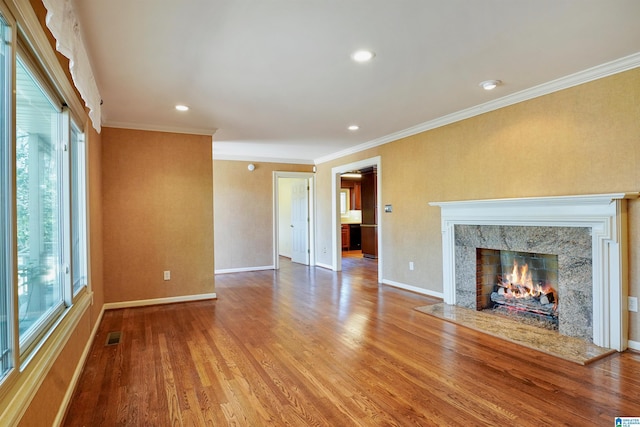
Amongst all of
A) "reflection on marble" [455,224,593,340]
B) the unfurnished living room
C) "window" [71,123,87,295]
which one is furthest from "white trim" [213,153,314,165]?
"reflection on marble" [455,224,593,340]

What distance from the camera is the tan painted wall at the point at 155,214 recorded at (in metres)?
4.32

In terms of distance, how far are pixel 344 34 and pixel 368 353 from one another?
2428 mm

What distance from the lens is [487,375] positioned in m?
2.44

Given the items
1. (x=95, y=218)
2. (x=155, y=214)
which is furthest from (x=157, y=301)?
(x=95, y=218)

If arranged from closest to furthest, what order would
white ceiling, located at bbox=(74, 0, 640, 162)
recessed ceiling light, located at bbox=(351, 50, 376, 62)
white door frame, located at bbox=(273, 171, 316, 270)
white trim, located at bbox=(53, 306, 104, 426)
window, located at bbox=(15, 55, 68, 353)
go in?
1. window, located at bbox=(15, 55, 68, 353)
2. white trim, located at bbox=(53, 306, 104, 426)
3. white ceiling, located at bbox=(74, 0, 640, 162)
4. recessed ceiling light, located at bbox=(351, 50, 376, 62)
5. white door frame, located at bbox=(273, 171, 316, 270)

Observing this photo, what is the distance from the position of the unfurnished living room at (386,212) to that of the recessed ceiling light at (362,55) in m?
0.04

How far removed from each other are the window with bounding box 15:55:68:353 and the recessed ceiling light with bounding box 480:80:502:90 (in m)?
3.35

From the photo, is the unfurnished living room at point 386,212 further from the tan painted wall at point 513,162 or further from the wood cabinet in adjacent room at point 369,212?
the wood cabinet in adjacent room at point 369,212

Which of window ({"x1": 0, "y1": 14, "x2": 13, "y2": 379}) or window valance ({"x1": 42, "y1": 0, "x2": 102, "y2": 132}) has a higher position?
window valance ({"x1": 42, "y1": 0, "x2": 102, "y2": 132})

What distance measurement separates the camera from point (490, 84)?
10.6 ft

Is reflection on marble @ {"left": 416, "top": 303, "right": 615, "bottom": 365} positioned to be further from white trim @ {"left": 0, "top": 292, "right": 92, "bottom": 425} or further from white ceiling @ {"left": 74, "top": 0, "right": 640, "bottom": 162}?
white trim @ {"left": 0, "top": 292, "right": 92, "bottom": 425}

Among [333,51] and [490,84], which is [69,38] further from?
[490,84]

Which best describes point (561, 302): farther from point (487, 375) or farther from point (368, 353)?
point (368, 353)

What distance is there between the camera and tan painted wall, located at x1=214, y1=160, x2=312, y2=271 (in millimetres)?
6879
